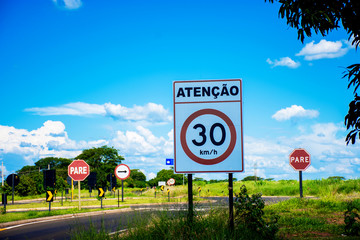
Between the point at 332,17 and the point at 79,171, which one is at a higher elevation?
the point at 332,17

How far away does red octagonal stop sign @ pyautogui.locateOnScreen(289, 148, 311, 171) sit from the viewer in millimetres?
19594

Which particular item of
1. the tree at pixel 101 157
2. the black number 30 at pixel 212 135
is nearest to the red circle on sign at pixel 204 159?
the black number 30 at pixel 212 135

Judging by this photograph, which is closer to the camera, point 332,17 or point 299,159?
point 332,17

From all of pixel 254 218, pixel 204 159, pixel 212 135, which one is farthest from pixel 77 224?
pixel 254 218

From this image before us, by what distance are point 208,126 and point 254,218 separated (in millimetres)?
2507

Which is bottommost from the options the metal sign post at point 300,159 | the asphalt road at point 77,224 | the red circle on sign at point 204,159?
the asphalt road at point 77,224

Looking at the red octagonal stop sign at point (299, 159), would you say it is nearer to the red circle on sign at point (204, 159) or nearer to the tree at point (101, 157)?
the red circle on sign at point (204, 159)

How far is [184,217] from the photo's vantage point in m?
6.30

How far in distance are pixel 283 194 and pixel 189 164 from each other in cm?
3427

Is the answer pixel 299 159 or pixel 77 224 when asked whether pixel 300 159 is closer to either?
pixel 299 159

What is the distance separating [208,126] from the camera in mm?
5809

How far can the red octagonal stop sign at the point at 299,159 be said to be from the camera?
19.6 m

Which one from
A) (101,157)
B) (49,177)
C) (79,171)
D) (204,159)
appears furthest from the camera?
(101,157)

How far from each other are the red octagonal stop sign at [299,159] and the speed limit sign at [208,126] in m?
14.8
